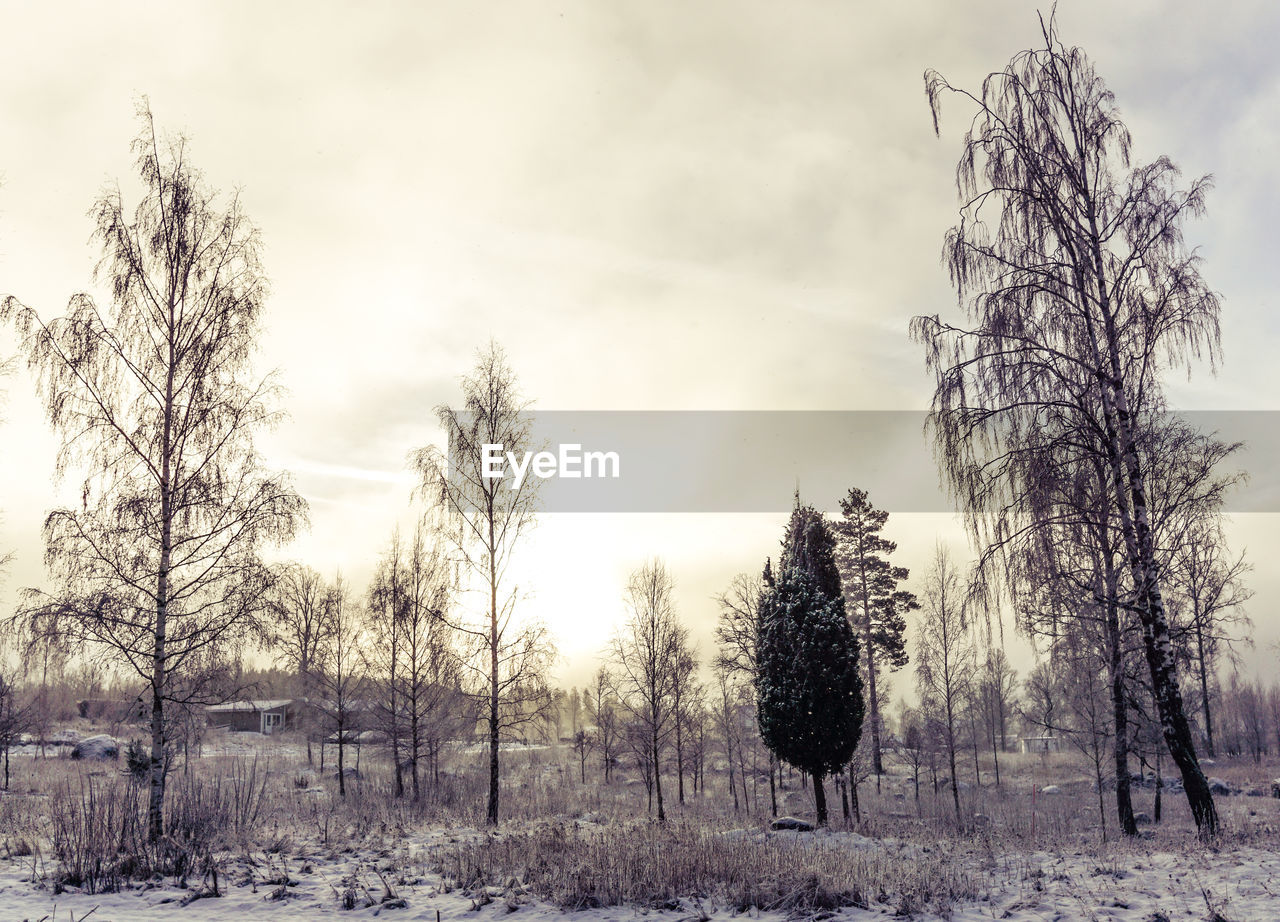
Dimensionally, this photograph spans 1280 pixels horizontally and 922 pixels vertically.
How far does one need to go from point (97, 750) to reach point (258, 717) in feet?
104

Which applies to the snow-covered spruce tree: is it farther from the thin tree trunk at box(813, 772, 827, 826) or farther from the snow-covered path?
the snow-covered path

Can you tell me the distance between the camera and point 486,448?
20438 mm

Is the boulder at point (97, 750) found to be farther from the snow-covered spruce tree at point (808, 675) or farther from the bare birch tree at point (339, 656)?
the snow-covered spruce tree at point (808, 675)

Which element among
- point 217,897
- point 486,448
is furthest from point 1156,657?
point 486,448

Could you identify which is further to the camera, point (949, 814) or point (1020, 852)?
point (949, 814)

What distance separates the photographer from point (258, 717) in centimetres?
6669

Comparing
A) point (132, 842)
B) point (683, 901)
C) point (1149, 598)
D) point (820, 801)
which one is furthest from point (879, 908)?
point (820, 801)

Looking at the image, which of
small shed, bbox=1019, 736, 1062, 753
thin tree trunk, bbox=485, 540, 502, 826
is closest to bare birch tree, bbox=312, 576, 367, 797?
thin tree trunk, bbox=485, 540, 502, 826

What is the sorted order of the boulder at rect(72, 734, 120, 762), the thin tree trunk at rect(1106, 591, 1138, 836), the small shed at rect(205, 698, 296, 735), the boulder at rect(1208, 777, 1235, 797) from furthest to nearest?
the small shed at rect(205, 698, 296, 735) → the boulder at rect(72, 734, 120, 762) → the boulder at rect(1208, 777, 1235, 797) → the thin tree trunk at rect(1106, 591, 1138, 836)

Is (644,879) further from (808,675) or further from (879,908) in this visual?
(808,675)

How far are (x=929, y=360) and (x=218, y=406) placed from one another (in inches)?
510

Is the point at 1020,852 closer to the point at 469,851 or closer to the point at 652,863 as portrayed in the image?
the point at 652,863

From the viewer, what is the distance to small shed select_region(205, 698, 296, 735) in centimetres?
6556

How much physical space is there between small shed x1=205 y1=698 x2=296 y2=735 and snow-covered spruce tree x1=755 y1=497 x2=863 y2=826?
55.7 meters
